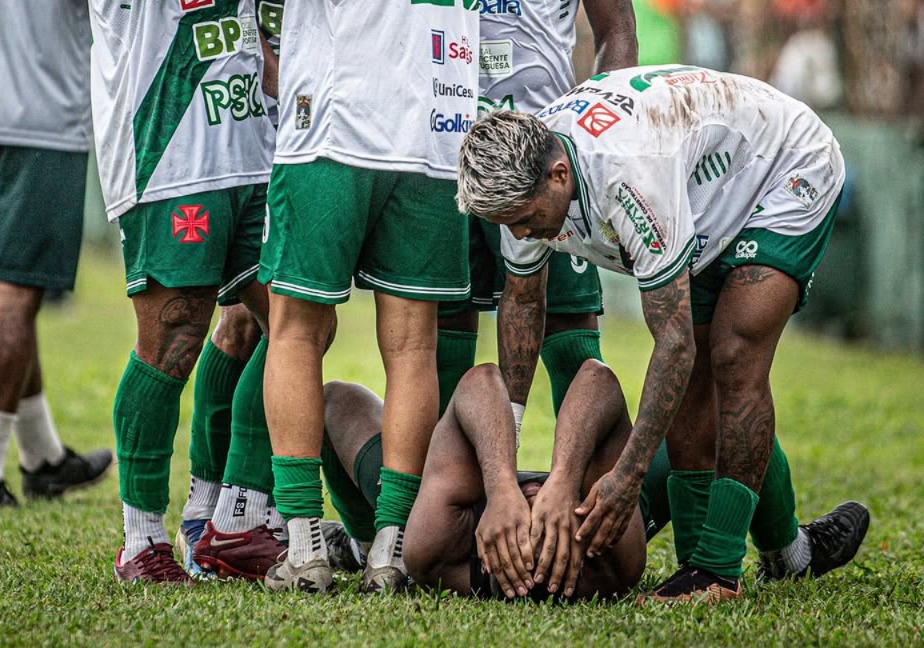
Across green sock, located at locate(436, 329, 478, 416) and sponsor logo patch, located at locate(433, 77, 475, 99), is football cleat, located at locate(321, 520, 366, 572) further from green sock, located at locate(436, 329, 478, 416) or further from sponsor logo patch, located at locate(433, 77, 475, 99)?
sponsor logo patch, located at locate(433, 77, 475, 99)

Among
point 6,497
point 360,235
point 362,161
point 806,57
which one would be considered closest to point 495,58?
point 362,161

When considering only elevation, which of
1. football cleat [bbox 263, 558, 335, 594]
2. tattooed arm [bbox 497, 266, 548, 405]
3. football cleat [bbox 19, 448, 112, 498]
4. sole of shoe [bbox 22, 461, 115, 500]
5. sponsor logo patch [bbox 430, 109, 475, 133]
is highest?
sponsor logo patch [bbox 430, 109, 475, 133]

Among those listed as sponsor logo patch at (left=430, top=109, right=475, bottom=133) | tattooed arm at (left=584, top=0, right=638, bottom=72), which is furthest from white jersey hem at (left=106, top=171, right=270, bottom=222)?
tattooed arm at (left=584, top=0, right=638, bottom=72)

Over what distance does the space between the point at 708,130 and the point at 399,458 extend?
1536 mm

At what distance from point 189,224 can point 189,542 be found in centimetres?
129

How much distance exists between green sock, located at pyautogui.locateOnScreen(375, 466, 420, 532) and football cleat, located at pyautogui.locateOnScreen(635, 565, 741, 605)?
2.76 feet

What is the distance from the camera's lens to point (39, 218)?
5.80 meters

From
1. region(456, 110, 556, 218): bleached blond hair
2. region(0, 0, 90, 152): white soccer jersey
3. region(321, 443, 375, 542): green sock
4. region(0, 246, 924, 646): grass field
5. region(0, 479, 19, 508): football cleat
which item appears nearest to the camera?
region(0, 246, 924, 646): grass field

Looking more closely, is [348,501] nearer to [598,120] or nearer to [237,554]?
[237,554]

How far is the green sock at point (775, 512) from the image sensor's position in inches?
191

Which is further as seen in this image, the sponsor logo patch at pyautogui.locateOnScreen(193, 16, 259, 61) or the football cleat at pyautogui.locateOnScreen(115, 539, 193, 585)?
the sponsor logo patch at pyautogui.locateOnScreen(193, 16, 259, 61)

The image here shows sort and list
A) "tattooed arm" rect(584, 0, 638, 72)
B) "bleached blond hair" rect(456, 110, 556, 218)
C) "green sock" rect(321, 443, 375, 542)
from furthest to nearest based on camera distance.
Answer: "tattooed arm" rect(584, 0, 638, 72)
"green sock" rect(321, 443, 375, 542)
"bleached blond hair" rect(456, 110, 556, 218)

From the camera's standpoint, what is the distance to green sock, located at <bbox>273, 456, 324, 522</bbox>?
4391mm

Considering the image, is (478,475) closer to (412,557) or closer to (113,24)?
(412,557)
